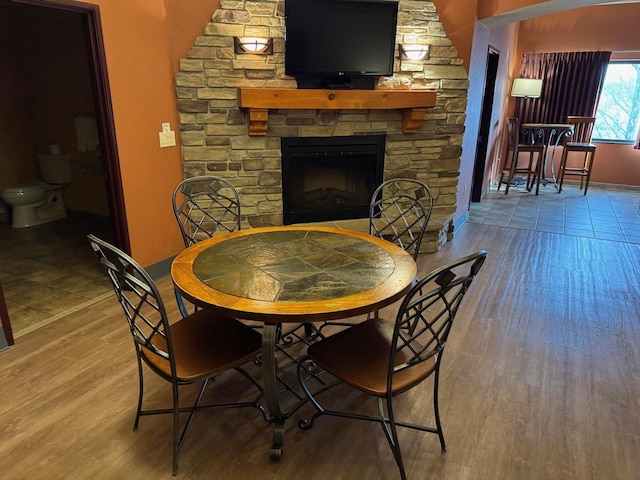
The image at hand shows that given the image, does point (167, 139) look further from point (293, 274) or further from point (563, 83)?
point (563, 83)

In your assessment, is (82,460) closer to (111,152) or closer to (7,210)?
(111,152)

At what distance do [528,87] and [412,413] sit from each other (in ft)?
20.8

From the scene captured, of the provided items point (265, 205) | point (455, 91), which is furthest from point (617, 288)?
point (265, 205)

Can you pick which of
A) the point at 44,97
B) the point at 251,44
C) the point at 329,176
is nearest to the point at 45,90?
the point at 44,97

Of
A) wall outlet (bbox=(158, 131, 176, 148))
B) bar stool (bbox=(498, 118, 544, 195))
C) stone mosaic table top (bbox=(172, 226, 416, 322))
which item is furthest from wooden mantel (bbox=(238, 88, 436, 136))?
bar stool (bbox=(498, 118, 544, 195))

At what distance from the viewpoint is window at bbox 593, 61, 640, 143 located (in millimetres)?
6785

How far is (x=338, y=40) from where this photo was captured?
11.7 ft

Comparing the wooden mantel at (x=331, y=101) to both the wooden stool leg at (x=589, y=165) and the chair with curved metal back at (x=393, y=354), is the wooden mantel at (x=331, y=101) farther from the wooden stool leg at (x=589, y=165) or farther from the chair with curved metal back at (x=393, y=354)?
the wooden stool leg at (x=589, y=165)

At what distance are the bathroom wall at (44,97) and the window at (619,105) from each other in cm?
750

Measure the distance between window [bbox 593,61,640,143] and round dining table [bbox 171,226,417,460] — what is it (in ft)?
22.3

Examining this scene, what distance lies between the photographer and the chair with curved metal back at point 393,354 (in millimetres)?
1456

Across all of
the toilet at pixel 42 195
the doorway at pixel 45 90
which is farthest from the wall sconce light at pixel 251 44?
the toilet at pixel 42 195

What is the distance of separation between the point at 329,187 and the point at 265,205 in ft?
2.31

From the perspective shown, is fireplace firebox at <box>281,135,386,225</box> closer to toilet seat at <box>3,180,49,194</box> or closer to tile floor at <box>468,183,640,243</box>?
tile floor at <box>468,183,640,243</box>
